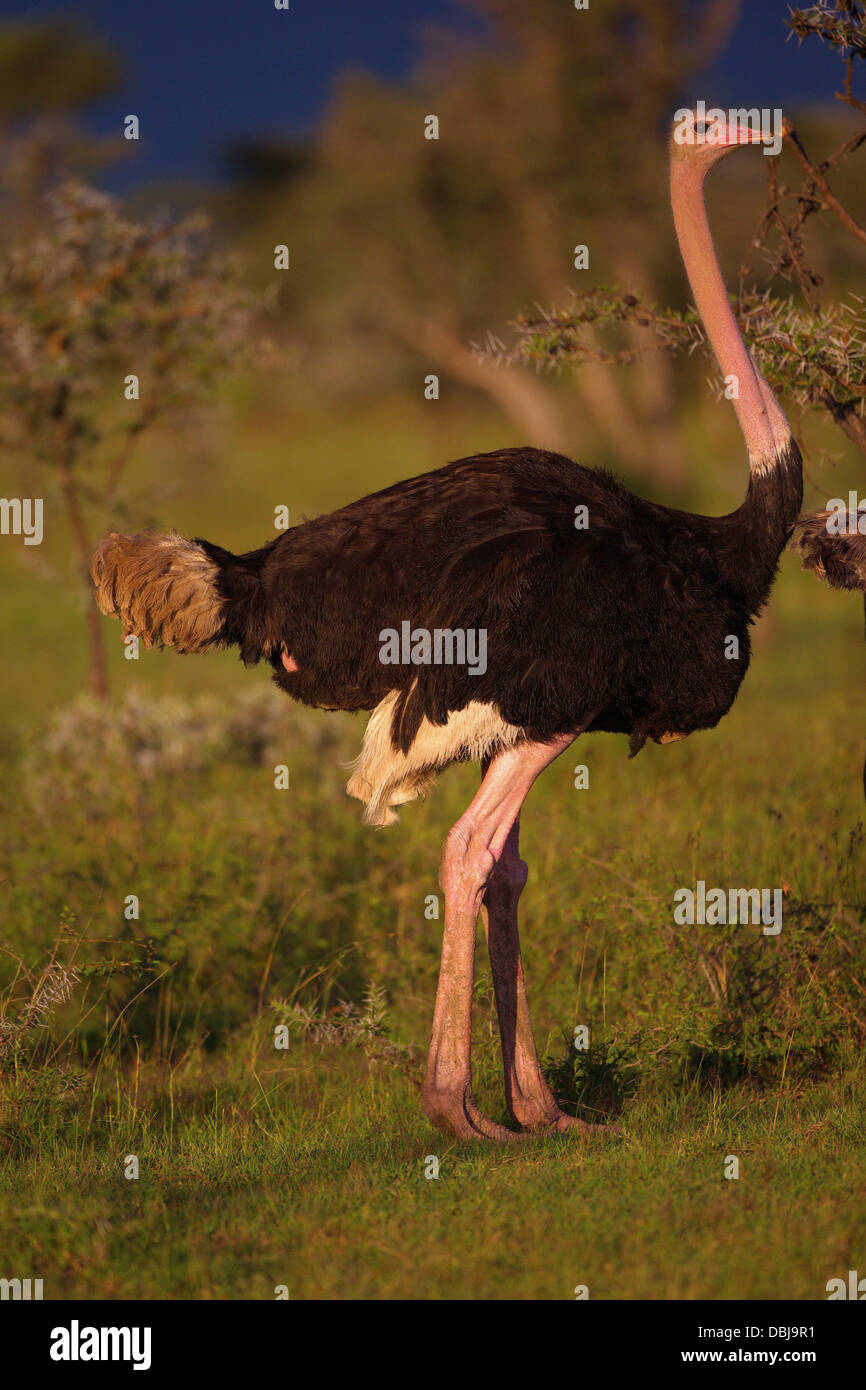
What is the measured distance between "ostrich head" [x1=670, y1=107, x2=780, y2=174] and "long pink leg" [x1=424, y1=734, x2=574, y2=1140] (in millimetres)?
2070

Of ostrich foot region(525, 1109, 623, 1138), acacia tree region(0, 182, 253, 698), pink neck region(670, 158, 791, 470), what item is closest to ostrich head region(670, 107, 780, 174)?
pink neck region(670, 158, 791, 470)

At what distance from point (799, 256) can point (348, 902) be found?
323 centimetres

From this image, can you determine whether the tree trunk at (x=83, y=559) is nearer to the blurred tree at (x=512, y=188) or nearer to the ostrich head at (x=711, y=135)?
the ostrich head at (x=711, y=135)

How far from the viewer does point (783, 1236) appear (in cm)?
367

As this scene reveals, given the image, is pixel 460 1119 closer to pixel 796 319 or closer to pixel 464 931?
pixel 464 931

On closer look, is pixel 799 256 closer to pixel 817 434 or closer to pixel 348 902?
pixel 348 902

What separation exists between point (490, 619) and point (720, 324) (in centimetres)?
143

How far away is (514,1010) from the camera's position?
4.83 m

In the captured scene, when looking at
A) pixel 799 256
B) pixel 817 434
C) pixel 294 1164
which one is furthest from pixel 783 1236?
pixel 817 434

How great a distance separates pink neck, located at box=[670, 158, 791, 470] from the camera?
4906 millimetres

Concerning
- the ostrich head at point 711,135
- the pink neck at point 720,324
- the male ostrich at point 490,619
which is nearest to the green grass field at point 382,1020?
the male ostrich at point 490,619

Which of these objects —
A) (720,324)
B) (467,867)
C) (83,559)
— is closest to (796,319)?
(720,324)

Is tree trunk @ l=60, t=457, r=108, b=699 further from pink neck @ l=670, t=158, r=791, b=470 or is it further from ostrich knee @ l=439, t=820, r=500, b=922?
ostrich knee @ l=439, t=820, r=500, b=922
